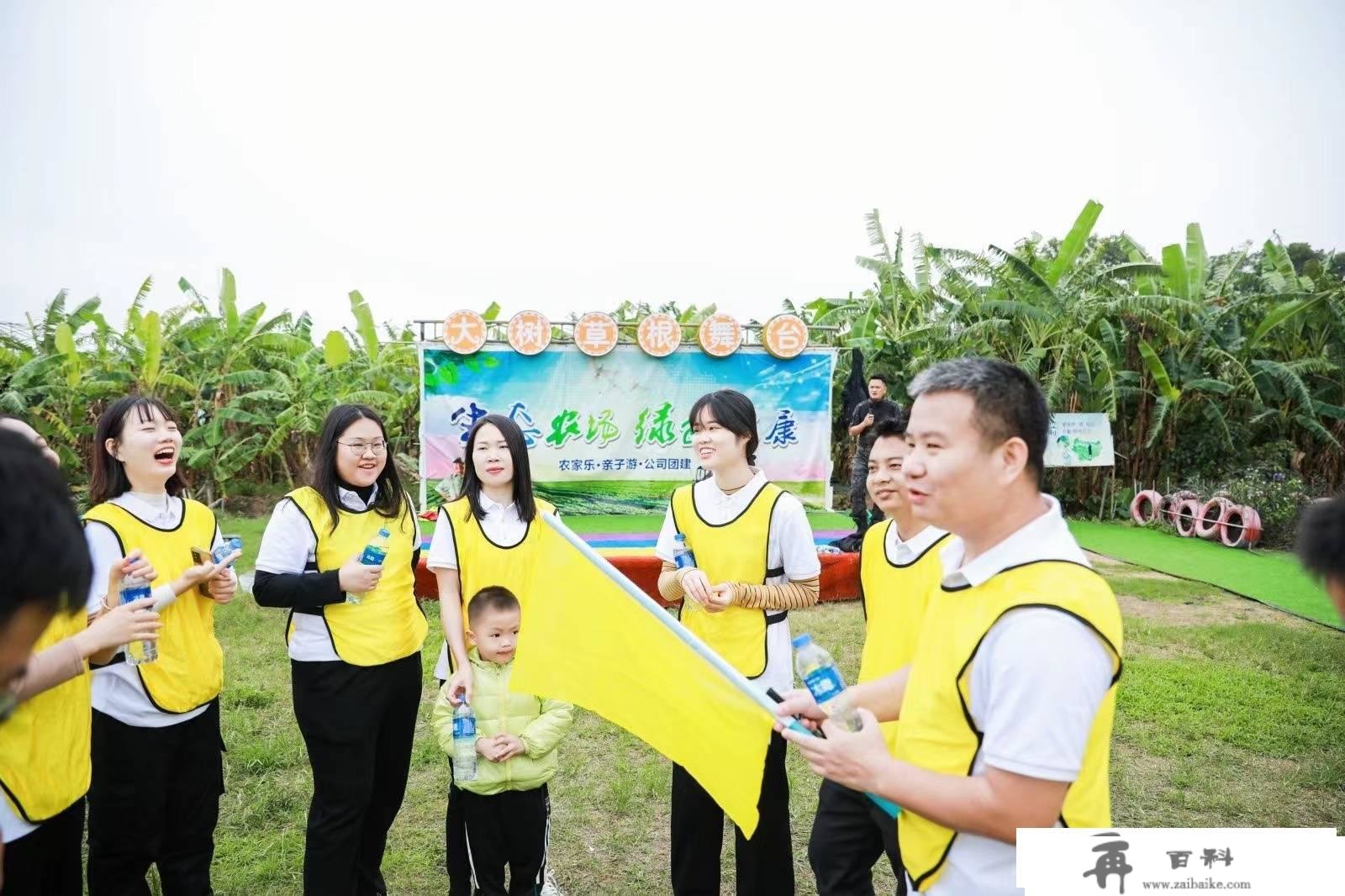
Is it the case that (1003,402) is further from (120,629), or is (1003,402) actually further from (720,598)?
(120,629)

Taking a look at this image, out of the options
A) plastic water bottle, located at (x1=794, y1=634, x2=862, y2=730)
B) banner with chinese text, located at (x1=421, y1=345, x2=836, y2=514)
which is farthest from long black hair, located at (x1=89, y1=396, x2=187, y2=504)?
banner with chinese text, located at (x1=421, y1=345, x2=836, y2=514)

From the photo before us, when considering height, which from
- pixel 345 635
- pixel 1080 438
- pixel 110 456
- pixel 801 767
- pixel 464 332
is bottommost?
pixel 801 767

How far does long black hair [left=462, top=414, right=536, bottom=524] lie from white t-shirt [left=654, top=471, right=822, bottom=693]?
576 millimetres

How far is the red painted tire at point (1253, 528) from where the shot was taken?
10.1m

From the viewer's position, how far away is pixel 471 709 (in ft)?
8.97

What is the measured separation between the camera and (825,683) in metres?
1.78

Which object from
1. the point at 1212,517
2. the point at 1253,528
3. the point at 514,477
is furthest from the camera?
the point at 1212,517

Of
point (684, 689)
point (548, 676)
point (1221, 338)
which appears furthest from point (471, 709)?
point (1221, 338)

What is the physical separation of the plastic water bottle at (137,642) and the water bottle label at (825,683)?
201cm

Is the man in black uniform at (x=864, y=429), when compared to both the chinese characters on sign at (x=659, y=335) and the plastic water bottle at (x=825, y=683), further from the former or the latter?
the plastic water bottle at (x=825, y=683)

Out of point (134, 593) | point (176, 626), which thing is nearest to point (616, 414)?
point (176, 626)

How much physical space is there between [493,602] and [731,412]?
3.64 ft

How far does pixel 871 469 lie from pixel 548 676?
50.0 inches

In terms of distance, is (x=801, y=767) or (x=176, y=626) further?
(x=801, y=767)
